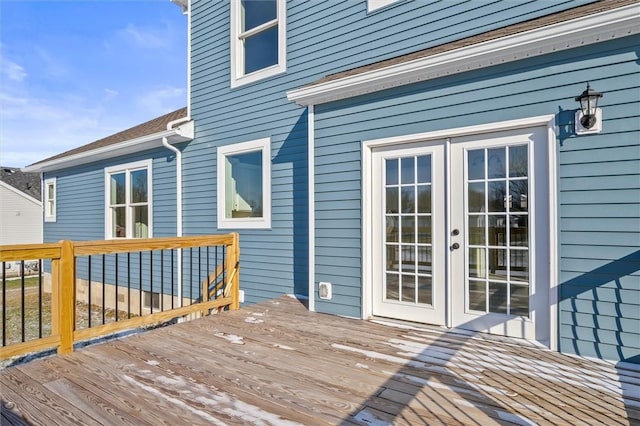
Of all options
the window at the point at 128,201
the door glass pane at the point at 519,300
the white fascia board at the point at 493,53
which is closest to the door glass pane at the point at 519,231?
the door glass pane at the point at 519,300

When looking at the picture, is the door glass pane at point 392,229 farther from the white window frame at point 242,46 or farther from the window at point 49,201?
the window at point 49,201

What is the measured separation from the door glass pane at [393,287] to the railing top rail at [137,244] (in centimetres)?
196

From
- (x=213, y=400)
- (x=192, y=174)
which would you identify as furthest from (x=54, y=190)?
(x=213, y=400)

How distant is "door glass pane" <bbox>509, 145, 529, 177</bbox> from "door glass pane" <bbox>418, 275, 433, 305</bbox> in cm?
125

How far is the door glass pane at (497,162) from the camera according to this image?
317 cm

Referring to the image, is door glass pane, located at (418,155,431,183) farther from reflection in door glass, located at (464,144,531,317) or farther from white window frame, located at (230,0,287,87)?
white window frame, located at (230,0,287,87)

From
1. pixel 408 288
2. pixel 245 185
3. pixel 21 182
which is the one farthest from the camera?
pixel 21 182

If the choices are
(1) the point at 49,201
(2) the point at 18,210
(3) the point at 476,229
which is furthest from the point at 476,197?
(2) the point at 18,210

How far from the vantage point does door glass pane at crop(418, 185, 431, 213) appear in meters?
3.56

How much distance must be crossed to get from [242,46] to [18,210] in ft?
64.7

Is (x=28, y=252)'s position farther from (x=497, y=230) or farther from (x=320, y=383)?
(x=497, y=230)

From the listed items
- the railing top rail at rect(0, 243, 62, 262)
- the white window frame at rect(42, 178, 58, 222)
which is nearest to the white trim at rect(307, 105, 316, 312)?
the railing top rail at rect(0, 243, 62, 262)

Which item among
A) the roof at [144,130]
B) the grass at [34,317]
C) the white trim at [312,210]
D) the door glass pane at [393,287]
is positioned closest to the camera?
the door glass pane at [393,287]

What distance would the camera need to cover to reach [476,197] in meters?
3.30
